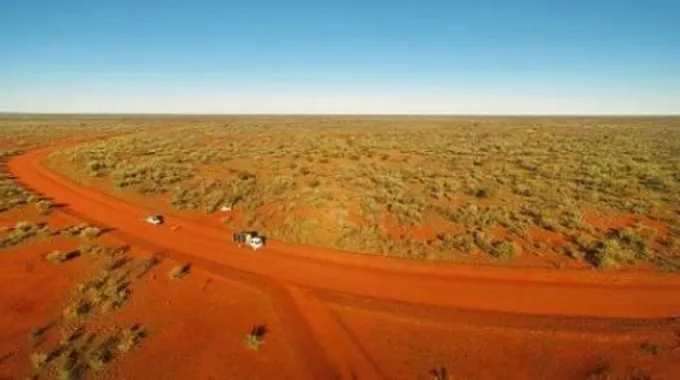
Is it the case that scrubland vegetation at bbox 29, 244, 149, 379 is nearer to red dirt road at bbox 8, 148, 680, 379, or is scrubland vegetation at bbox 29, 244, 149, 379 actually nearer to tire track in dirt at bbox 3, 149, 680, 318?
red dirt road at bbox 8, 148, 680, 379

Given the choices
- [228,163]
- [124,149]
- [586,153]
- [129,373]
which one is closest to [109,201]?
[228,163]

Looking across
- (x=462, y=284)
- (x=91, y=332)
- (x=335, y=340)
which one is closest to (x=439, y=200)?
(x=462, y=284)

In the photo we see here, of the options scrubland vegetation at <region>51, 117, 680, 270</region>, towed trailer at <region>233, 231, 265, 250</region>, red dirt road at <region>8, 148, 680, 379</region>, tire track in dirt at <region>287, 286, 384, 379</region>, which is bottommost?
tire track in dirt at <region>287, 286, 384, 379</region>

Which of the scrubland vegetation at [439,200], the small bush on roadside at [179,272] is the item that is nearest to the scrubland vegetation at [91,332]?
the small bush on roadside at [179,272]

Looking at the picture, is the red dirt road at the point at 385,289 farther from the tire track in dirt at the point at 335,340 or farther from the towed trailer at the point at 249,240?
the towed trailer at the point at 249,240

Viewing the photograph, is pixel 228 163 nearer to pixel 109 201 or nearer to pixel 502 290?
pixel 109 201

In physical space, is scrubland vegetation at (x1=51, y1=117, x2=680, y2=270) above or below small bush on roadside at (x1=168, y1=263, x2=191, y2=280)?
above

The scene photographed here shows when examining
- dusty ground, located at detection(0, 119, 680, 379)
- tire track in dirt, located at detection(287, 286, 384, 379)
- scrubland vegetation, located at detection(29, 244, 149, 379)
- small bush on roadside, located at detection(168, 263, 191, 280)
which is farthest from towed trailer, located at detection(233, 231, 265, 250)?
tire track in dirt, located at detection(287, 286, 384, 379)

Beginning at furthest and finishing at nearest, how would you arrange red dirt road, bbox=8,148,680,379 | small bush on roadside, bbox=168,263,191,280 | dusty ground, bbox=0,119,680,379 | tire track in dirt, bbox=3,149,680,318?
1. small bush on roadside, bbox=168,263,191,280
2. tire track in dirt, bbox=3,149,680,318
3. red dirt road, bbox=8,148,680,379
4. dusty ground, bbox=0,119,680,379
